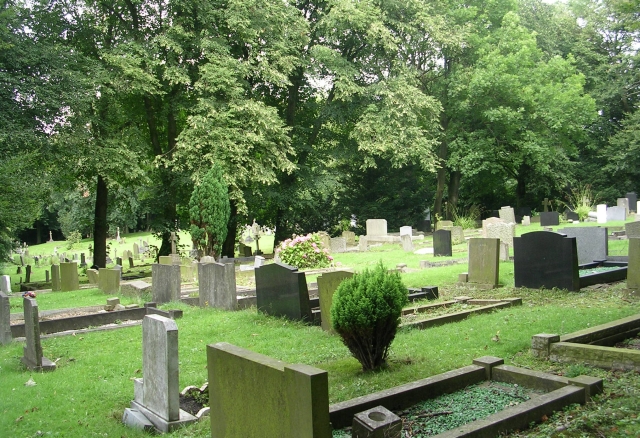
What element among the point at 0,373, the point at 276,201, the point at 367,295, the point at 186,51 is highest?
the point at 186,51

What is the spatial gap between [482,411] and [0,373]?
6.27 metres

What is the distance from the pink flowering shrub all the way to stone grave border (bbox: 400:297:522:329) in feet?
25.8

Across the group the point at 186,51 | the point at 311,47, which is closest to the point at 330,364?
the point at 186,51

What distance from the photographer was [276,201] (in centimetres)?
2734

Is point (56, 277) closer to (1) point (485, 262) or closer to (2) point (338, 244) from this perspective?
(2) point (338, 244)

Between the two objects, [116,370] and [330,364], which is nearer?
[330,364]

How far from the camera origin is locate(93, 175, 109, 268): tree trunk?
2536cm

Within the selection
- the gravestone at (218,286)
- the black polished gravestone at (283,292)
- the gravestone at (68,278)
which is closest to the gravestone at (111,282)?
the gravestone at (68,278)

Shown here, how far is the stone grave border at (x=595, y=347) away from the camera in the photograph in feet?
19.6

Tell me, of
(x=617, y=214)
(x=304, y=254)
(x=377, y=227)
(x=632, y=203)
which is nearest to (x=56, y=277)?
(x=304, y=254)

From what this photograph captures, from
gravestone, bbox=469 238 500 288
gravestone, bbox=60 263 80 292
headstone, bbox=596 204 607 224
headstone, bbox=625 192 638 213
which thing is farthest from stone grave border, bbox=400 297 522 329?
headstone, bbox=625 192 638 213

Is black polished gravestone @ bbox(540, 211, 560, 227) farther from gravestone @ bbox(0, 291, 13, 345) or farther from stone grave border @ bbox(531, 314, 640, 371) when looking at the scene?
gravestone @ bbox(0, 291, 13, 345)

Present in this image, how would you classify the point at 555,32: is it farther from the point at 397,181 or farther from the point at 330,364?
the point at 330,364

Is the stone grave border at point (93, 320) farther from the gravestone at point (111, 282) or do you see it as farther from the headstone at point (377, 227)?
the headstone at point (377, 227)
